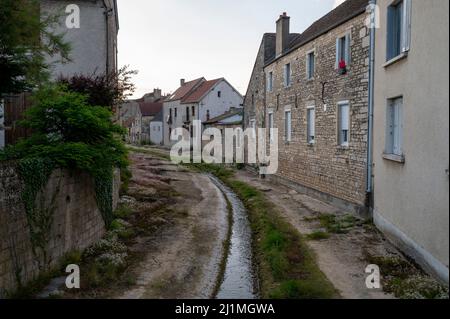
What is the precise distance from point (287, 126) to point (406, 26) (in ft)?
41.5

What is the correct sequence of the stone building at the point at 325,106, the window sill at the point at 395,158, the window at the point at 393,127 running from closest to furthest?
the window sill at the point at 395,158 → the window at the point at 393,127 → the stone building at the point at 325,106

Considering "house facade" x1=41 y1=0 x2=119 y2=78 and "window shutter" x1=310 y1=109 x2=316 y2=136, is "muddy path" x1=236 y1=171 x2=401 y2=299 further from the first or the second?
"house facade" x1=41 y1=0 x2=119 y2=78

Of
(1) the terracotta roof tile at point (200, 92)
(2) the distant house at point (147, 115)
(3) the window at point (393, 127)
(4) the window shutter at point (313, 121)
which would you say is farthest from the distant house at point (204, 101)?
(3) the window at point (393, 127)

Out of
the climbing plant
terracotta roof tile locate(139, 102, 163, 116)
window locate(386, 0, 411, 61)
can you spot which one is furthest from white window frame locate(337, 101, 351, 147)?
terracotta roof tile locate(139, 102, 163, 116)

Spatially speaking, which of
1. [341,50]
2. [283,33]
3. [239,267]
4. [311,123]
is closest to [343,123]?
[341,50]

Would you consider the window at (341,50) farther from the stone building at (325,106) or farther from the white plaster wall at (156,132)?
the white plaster wall at (156,132)

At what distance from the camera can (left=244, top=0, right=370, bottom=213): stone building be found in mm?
15625

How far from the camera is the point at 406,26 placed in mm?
11344

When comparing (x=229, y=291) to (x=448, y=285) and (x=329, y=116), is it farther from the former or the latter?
(x=329, y=116)

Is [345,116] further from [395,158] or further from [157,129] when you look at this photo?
[157,129]

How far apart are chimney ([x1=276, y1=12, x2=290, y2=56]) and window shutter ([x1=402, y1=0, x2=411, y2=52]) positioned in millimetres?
13336

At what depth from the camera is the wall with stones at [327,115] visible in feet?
50.8

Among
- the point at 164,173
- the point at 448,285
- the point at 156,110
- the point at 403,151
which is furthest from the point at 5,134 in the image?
the point at 156,110

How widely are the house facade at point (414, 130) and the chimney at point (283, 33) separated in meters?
11.1
